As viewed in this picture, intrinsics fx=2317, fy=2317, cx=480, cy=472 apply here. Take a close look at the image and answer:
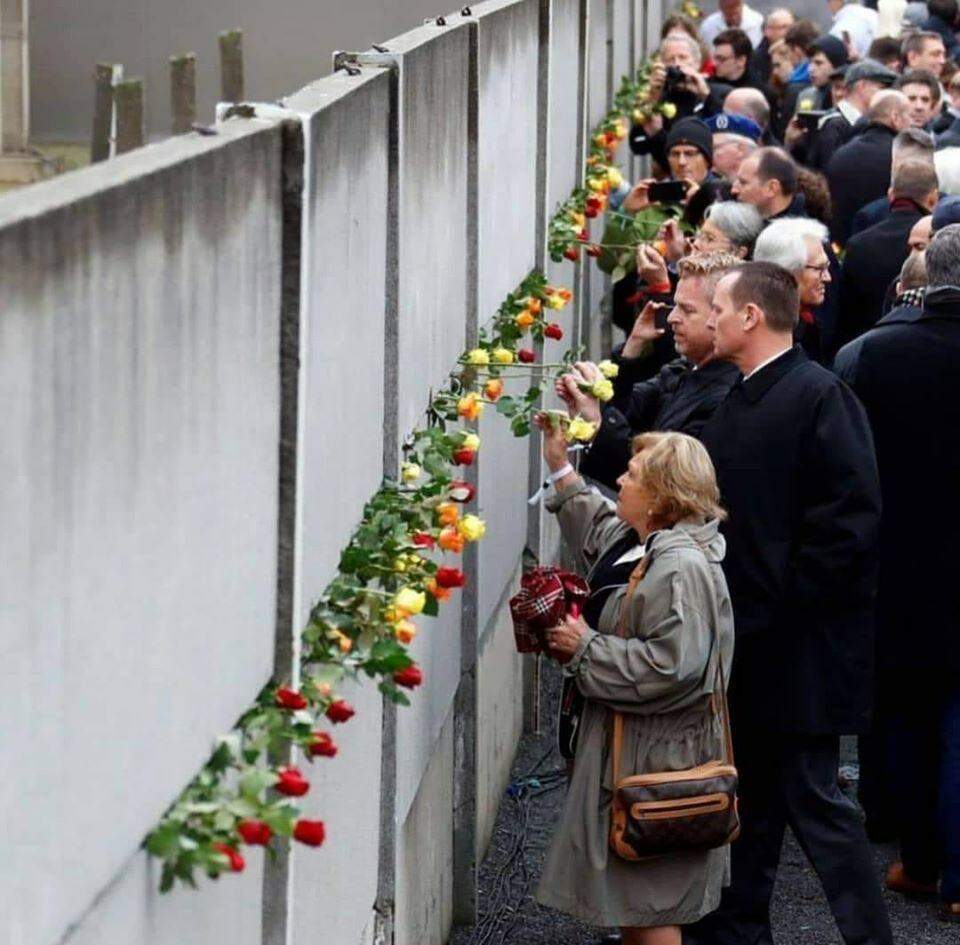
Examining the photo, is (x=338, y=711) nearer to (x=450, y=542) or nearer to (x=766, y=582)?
(x=450, y=542)

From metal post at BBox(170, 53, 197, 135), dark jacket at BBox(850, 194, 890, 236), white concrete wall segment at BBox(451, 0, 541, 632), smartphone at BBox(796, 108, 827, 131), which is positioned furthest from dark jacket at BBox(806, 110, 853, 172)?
metal post at BBox(170, 53, 197, 135)

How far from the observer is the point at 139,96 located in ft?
67.6

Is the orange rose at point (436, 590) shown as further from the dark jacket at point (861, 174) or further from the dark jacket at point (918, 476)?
the dark jacket at point (861, 174)

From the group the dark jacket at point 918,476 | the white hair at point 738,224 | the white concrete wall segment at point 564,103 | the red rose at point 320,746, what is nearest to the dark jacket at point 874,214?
the white concrete wall segment at point 564,103

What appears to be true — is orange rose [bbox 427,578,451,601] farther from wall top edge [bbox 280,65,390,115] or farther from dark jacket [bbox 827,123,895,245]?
dark jacket [bbox 827,123,895,245]

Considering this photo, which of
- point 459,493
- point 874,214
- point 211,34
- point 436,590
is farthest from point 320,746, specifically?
point 211,34

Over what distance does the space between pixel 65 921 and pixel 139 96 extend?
18.8 m

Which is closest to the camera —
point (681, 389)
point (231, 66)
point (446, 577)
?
point (446, 577)

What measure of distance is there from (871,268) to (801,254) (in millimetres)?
1671

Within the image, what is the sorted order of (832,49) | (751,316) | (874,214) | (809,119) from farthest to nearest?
(832,49)
(809,119)
(874,214)
(751,316)

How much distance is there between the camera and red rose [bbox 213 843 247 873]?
258 cm

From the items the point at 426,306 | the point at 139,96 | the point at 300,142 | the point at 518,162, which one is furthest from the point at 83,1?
the point at 300,142

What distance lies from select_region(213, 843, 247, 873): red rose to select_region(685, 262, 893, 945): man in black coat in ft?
10.4

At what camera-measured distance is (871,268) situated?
336 inches
